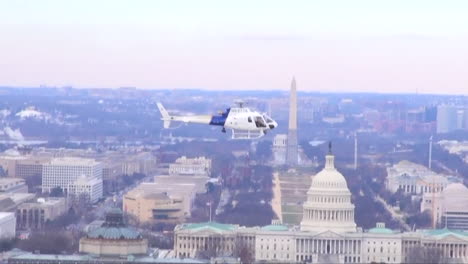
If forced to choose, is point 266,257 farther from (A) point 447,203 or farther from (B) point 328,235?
(A) point 447,203

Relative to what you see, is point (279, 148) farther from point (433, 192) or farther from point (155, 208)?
point (155, 208)

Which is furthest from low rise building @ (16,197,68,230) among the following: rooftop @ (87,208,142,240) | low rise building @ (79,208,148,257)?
low rise building @ (79,208,148,257)

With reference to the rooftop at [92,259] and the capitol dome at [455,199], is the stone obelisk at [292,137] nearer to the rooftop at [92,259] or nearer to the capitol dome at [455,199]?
the capitol dome at [455,199]

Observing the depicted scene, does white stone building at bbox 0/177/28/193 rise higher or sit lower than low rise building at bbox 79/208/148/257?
lower

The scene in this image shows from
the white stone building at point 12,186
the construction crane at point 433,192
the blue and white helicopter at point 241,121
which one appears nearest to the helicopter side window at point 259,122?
the blue and white helicopter at point 241,121

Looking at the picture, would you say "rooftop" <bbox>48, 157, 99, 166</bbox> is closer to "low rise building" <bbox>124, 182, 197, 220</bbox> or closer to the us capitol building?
"low rise building" <bbox>124, 182, 197, 220</bbox>

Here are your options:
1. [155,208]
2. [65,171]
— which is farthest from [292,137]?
[155,208]

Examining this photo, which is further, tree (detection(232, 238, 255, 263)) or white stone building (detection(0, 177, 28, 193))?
white stone building (detection(0, 177, 28, 193))
